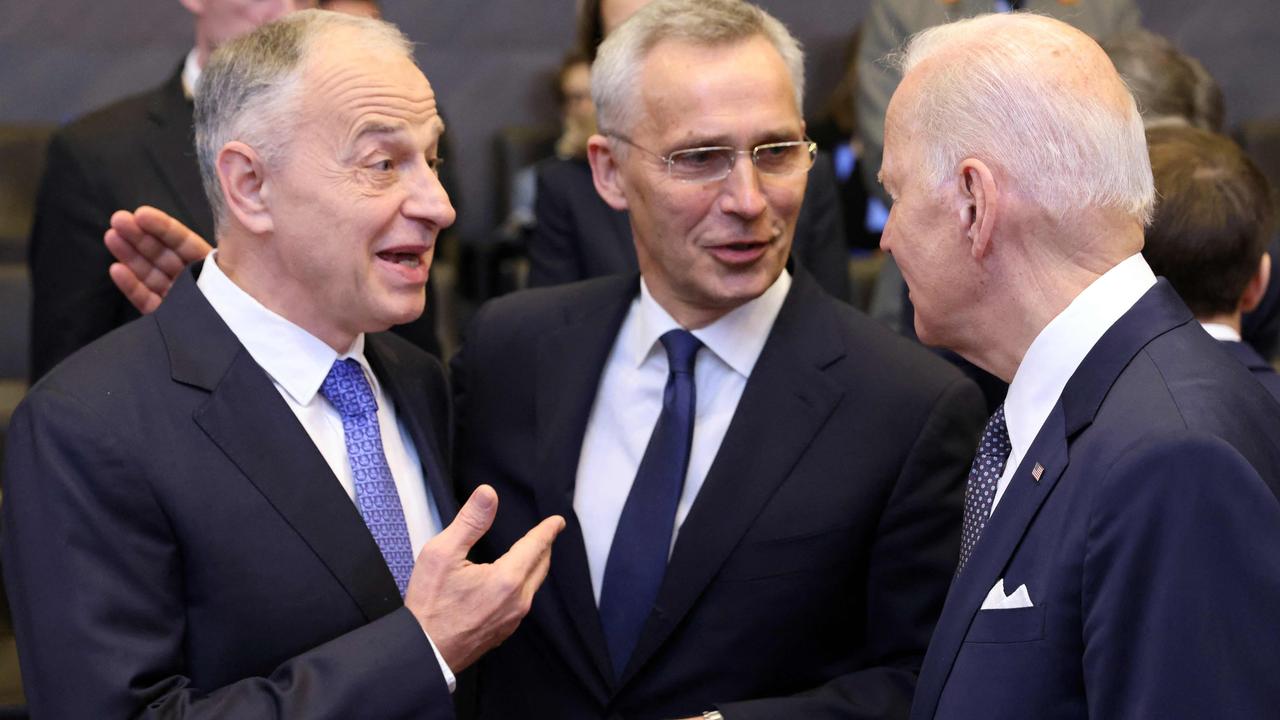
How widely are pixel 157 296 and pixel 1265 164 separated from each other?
13.7 ft

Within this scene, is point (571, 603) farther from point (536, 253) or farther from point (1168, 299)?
point (536, 253)

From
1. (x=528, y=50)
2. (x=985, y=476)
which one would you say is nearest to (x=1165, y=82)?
(x=985, y=476)

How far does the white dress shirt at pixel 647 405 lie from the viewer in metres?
2.23

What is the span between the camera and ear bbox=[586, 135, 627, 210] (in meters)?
2.46

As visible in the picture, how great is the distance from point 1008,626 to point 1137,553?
19 centimetres

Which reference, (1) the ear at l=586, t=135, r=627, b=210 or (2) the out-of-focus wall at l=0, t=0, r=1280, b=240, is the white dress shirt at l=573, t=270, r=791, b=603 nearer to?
(1) the ear at l=586, t=135, r=627, b=210

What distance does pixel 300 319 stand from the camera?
2.03m

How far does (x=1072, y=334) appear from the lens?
5.44ft

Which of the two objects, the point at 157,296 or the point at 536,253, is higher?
the point at 157,296

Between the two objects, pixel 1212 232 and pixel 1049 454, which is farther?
pixel 1212 232

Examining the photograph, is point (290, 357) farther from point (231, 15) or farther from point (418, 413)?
point (231, 15)

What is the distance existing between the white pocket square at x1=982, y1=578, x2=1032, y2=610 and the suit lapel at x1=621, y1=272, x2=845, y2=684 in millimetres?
562

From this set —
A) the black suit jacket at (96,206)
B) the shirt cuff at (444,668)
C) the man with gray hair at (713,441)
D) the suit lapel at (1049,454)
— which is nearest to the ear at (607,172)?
the man with gray hair at (713,441)

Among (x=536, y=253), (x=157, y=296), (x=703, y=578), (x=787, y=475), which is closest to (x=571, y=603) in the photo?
(x=703, y=578)
